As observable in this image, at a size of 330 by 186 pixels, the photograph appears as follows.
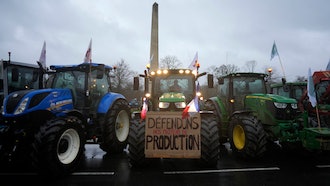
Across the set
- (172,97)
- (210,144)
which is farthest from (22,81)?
(210,144)

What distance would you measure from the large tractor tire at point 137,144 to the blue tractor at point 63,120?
3.36 ft

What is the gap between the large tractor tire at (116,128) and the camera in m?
5.27

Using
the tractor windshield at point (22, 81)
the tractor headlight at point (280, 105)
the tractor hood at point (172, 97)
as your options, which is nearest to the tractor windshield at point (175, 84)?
the tractor hood at point (172, 97)

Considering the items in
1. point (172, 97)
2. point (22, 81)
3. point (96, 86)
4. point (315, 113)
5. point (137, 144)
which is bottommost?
point (137, 144)

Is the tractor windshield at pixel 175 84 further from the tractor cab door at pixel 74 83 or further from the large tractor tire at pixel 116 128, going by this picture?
the tractor cab door at pixel 74 83

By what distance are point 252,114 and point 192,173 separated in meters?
2.63

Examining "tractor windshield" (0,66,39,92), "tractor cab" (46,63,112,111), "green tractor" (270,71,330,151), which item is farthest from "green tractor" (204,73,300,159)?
"tractor windshield" (0,66,39,92)

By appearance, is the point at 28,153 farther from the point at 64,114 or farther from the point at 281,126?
the point at 281,126

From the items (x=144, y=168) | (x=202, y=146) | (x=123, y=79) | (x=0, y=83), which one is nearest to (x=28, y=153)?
(x=144, y=168)

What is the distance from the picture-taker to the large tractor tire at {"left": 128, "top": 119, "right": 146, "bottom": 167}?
4.22 m

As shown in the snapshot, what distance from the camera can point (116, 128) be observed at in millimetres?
5816

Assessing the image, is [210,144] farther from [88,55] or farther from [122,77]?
[122,77]

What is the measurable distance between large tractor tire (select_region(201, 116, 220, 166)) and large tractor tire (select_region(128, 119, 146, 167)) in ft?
4.02

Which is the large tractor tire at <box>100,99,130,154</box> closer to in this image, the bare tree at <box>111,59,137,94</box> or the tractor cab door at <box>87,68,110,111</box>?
the tractor cab door at <box>87,68,110,111</box>
